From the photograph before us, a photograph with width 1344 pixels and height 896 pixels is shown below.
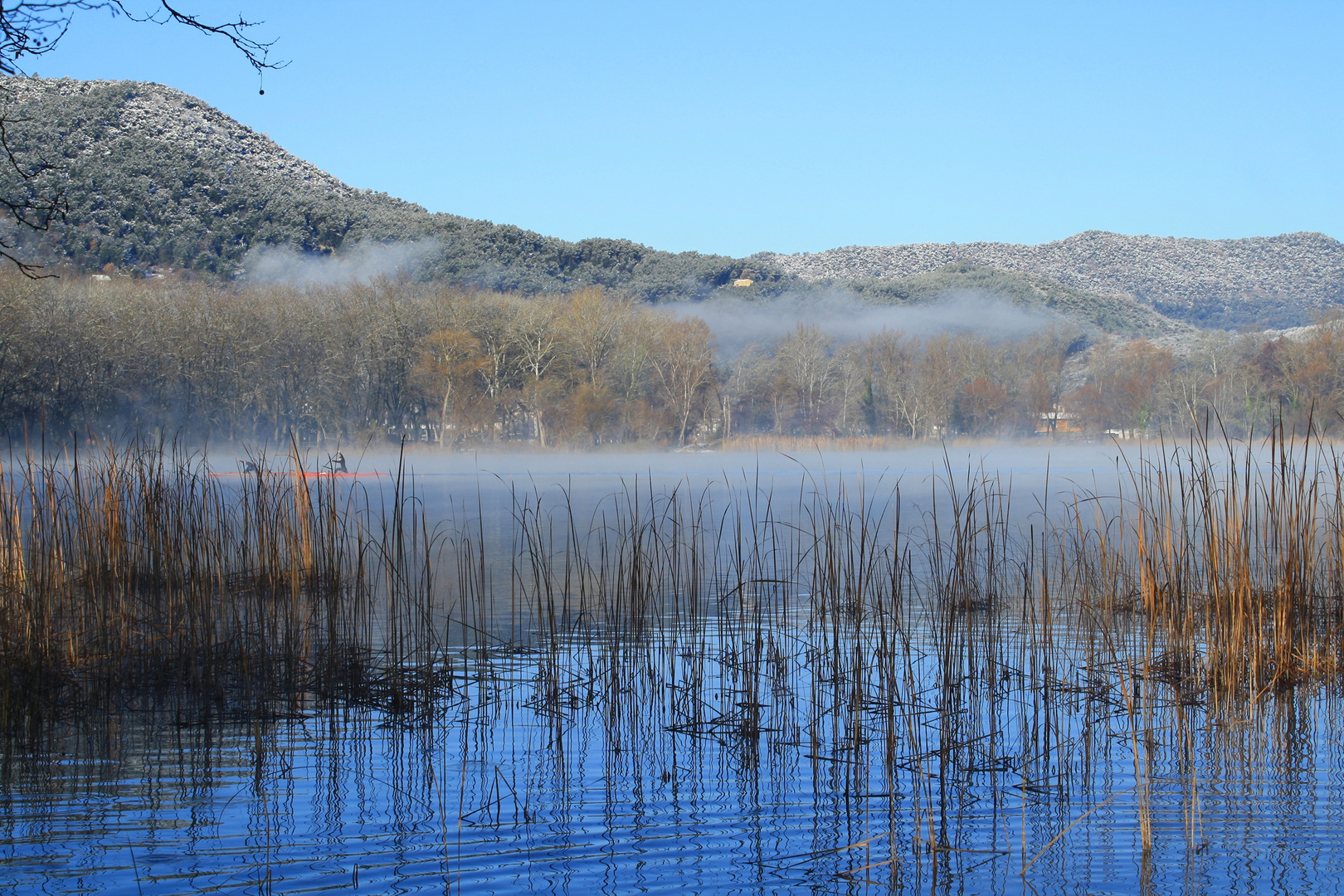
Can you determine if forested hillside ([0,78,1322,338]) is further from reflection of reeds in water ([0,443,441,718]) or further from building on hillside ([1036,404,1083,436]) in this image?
reflection of reeds in water ([0,443,441,718])

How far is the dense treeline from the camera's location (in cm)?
2844

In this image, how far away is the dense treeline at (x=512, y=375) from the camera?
93.3 ft

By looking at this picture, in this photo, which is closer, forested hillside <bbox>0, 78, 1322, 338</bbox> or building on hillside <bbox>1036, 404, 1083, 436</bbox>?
building on hillside <bbox>1036, 404, 1083, 436</bbox>

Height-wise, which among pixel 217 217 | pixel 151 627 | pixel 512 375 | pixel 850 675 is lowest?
pixel 850 675

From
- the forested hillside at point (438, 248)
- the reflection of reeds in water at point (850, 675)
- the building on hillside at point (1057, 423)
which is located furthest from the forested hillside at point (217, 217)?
the reflection of reeds in water at point (850, 675)

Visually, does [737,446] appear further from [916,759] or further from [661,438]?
[916,759]

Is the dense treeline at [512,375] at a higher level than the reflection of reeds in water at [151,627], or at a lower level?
higher

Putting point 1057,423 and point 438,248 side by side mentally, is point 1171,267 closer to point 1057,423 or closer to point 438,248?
point 1057,423

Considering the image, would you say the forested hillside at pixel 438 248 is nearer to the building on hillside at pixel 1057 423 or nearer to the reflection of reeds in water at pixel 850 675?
the building on hillside at pixel 1057 423

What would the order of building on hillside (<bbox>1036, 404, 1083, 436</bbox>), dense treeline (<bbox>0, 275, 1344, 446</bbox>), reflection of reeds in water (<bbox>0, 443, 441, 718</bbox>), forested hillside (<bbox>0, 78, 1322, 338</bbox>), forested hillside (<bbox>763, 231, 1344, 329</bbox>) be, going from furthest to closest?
forested hillside (<bbox>763, 231, 1344, 329</bbox>) < forested hillside (<bbox>0, 78, 1322, 338</bbox>) < building on hillside (<bbox>1036, 404, 1083, 436</bbox>) < dense treeline (<bbox>0, 275, 1344, 446</bbox>) < reflection of reeds in water (<bbox>0, 443, 441, 718</bbox>)

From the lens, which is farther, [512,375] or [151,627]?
[512,375]

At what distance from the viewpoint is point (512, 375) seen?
35781 millimetres

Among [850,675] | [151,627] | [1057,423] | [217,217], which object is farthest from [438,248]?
[850,675]

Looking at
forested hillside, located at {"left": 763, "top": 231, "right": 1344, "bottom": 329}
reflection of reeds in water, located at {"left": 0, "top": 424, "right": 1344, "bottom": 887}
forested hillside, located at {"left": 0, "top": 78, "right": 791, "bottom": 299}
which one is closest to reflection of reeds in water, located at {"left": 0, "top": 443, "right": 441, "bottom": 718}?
reflection of reeds in water, located at {"left": 0, "top": 424, "right": 1344, "bottom": 887}
